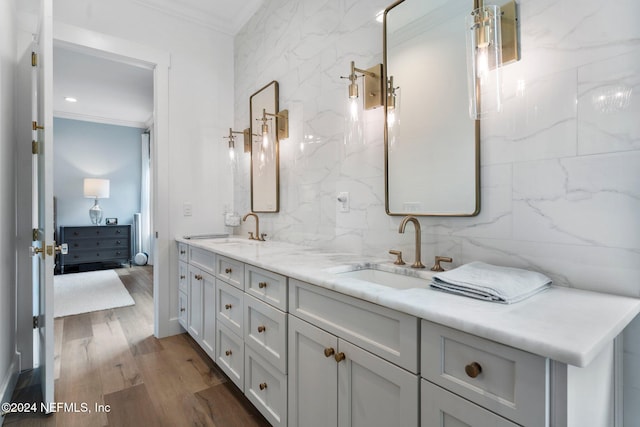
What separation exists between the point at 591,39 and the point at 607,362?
0.96m

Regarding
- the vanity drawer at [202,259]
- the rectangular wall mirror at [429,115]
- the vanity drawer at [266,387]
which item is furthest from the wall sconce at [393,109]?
the vanity drawer at [202,259]

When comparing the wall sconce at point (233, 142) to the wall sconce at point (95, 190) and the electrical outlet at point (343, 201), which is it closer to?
the electrical outlet at point (343, 201)

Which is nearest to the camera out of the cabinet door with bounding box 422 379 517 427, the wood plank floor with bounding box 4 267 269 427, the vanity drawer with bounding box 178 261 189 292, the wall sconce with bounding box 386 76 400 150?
the cabinet door with bounding box 422 379 517 427

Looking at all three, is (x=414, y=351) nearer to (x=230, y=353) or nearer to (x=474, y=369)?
(x=474, y=369)

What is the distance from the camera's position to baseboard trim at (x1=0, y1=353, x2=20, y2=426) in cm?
176

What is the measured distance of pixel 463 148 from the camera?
135 centimetres

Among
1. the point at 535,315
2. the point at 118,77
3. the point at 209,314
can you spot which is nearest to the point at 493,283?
the point at 535,315

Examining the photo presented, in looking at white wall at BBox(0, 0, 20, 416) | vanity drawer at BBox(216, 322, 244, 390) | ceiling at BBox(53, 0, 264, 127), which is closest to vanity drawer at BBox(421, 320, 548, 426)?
vanity drawer at BBox(216, 322, 244, 390)

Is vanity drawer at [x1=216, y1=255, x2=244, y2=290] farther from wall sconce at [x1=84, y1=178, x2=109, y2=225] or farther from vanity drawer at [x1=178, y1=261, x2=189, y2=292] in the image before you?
wall sconce at [x1=84, y1=178, x2=109, y2=225]

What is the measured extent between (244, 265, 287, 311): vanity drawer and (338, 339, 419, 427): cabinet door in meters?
0.39

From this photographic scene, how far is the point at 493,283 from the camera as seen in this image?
36.5 inches

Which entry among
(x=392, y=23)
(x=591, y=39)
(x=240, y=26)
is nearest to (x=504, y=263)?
(x=591, y=39)

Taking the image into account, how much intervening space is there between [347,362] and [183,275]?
2.06 meters

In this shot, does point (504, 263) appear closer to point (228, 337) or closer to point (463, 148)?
point (463, 148)
